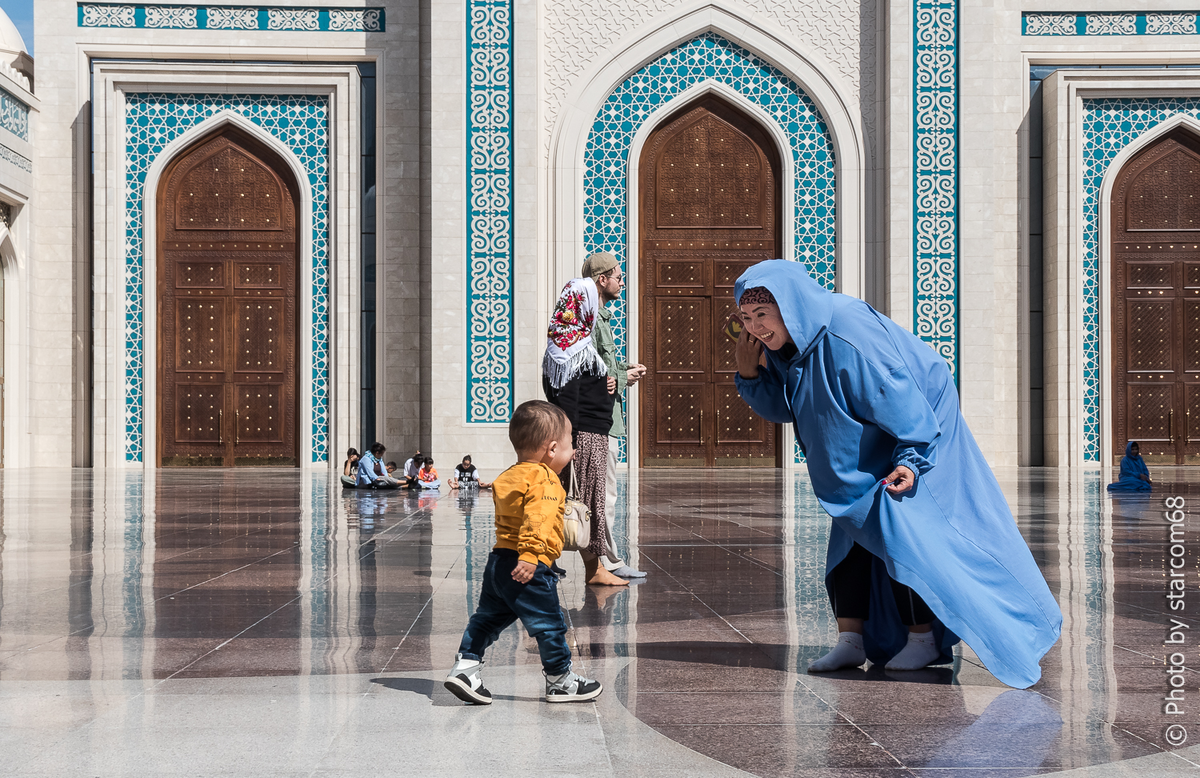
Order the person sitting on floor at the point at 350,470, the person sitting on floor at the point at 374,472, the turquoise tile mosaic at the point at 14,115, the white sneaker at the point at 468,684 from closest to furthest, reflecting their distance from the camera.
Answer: the white sneaker at the point at 468,684
the person sitting on floor at the point at 374,472
the person sitting on floor at the point at 350,470
the turquoise tile mosaic at the point at 14,115

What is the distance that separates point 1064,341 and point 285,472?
723cm

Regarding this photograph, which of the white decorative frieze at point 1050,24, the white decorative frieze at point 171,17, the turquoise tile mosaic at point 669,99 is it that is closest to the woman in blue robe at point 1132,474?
the turquoise tile mosaic at point 669,99

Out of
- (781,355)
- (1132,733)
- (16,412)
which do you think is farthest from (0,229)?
(1132,733)

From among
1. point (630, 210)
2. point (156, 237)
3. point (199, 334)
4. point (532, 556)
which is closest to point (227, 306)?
point (199, 334)

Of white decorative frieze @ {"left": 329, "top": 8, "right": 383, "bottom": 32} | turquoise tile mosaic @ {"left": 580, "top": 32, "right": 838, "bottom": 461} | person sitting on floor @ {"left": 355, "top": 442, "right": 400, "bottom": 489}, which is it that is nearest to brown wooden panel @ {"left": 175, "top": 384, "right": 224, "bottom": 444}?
white decorative frieze @ {"left": 329, "top": 8, "right": 383, "bottom": 32}

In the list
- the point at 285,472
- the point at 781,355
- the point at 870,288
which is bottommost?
the point at 285,472

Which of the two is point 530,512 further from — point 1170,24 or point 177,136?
point 1170,24

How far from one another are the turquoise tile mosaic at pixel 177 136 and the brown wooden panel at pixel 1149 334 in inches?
301

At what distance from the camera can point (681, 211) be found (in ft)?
35.8

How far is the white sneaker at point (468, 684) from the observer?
5.97 ft

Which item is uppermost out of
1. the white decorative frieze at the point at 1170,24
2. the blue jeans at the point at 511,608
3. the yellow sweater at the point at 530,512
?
the white decorative frieze at the point at 1170,24

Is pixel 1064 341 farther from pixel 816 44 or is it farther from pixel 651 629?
pixel 651 629

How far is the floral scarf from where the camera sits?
336cm

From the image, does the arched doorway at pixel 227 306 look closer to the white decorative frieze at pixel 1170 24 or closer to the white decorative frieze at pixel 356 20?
the white decorative frieze at pixel 356 20
